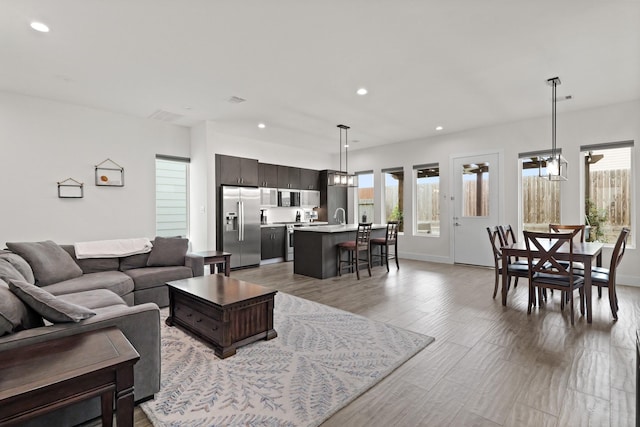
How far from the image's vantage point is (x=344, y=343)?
9.26 feet

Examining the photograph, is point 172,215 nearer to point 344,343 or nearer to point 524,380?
point 344,343

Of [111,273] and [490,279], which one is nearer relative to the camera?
[111,273]

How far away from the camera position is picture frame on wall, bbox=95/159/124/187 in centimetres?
513

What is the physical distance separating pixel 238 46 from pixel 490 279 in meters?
5.11

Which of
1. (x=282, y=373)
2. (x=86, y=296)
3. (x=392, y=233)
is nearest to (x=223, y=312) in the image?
(x=282, y=373)

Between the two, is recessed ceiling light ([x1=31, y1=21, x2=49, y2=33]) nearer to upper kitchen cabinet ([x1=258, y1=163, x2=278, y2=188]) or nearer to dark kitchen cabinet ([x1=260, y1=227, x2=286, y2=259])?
upper kitchen cabinet ([x1=258, y1=163, x2=278, y2=188])

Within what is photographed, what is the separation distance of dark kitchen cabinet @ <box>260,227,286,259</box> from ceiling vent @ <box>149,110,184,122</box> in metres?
2.75

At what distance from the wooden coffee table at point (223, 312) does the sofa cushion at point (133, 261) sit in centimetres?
128

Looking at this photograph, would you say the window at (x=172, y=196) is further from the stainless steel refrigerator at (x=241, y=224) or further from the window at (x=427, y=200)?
the window at (x=427, y=200)

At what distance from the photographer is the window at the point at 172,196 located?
5.95 meters

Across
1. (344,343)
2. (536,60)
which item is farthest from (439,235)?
(344,343)

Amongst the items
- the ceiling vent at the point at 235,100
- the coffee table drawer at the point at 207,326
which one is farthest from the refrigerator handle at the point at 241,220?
the coffee table drawer at the point at 207,326

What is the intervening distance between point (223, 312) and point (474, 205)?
5.70 meters

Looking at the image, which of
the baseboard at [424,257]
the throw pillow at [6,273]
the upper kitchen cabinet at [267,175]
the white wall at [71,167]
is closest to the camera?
the throw pillow at [6,273]
